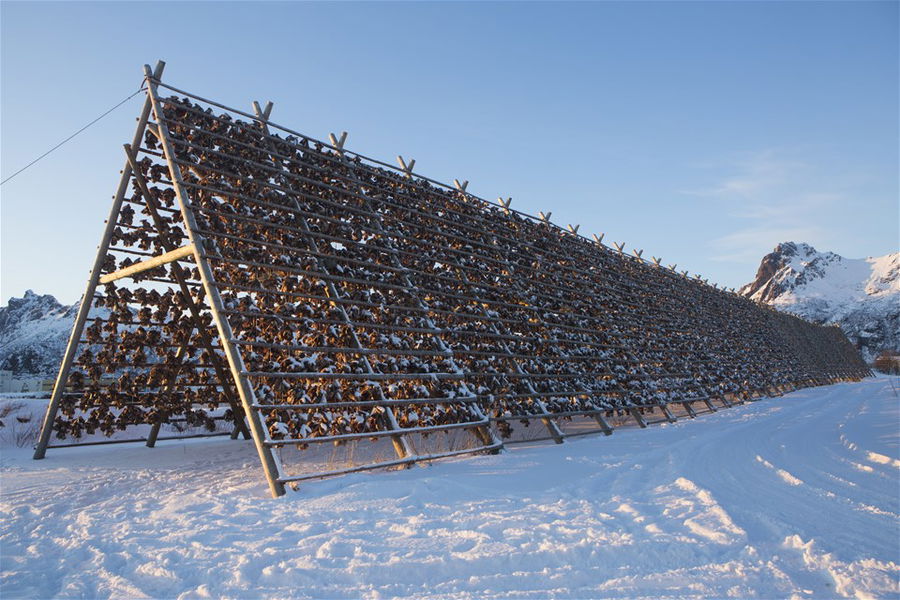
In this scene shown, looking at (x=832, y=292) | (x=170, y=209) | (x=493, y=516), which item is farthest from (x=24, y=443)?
(x=832, y=292)

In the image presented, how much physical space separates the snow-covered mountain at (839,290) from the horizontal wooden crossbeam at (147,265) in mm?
66329

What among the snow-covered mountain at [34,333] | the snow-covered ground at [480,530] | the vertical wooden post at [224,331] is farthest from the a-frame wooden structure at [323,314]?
the snow-covered mountain at [34,333]

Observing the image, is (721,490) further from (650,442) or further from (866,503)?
(650,442)

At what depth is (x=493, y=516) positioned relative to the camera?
3.35 m

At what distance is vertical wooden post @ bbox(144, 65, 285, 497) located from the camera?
4.06 m

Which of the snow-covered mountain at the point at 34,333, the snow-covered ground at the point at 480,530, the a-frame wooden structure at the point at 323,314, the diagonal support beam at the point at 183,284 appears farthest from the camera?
the snow-covered mountain at the point at 34,333

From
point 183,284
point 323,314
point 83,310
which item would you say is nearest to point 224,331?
point 323,314

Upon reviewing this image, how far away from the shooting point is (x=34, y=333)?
1564 inches

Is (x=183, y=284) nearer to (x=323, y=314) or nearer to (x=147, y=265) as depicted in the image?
(x=147, y=265)

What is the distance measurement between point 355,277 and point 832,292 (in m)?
117

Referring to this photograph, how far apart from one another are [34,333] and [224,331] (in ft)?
148

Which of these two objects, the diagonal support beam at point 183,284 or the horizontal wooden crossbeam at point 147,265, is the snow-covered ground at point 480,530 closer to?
the diagonal support beam at point 183,284

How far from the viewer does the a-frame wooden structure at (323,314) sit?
16.1 ft

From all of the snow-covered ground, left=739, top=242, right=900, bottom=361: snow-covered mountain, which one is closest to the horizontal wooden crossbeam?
the snow-covered ground
